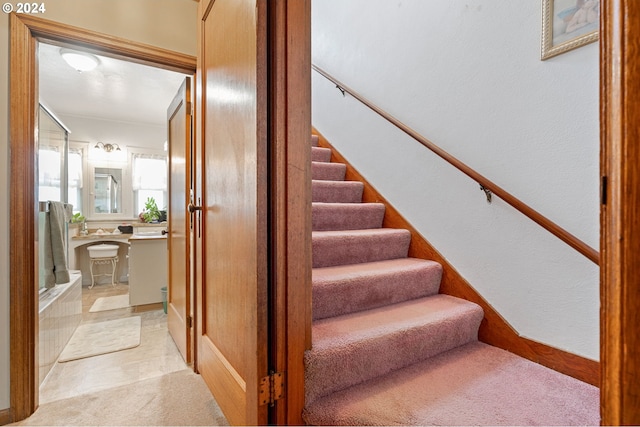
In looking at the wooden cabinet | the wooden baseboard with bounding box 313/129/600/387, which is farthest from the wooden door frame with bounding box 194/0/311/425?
the wooden cabinet

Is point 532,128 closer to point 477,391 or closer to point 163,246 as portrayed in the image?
point 477,391

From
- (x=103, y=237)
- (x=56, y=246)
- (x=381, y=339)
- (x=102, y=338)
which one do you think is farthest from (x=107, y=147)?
(x=381, y=339)

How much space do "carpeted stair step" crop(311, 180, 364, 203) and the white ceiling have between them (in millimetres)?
2299

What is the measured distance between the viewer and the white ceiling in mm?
3250

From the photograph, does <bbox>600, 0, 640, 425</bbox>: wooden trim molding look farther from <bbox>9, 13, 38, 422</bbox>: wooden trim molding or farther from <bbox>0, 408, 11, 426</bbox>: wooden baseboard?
<bbox>0, 408, 11, 426</bbox>: wooden baseboard

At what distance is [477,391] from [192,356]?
1814mm

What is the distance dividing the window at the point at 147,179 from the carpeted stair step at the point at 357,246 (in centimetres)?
467

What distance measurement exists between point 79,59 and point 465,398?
3.95 m

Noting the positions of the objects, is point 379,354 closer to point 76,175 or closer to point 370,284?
point 370,284

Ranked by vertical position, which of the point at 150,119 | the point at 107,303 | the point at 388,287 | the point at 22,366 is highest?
the point at 150,119

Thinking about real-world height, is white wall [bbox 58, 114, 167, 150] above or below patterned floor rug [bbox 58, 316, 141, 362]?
above

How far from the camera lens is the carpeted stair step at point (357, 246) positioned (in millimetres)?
1875

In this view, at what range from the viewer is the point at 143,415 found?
1.60m

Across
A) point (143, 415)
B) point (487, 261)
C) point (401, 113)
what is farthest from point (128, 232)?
point (487, 261)
